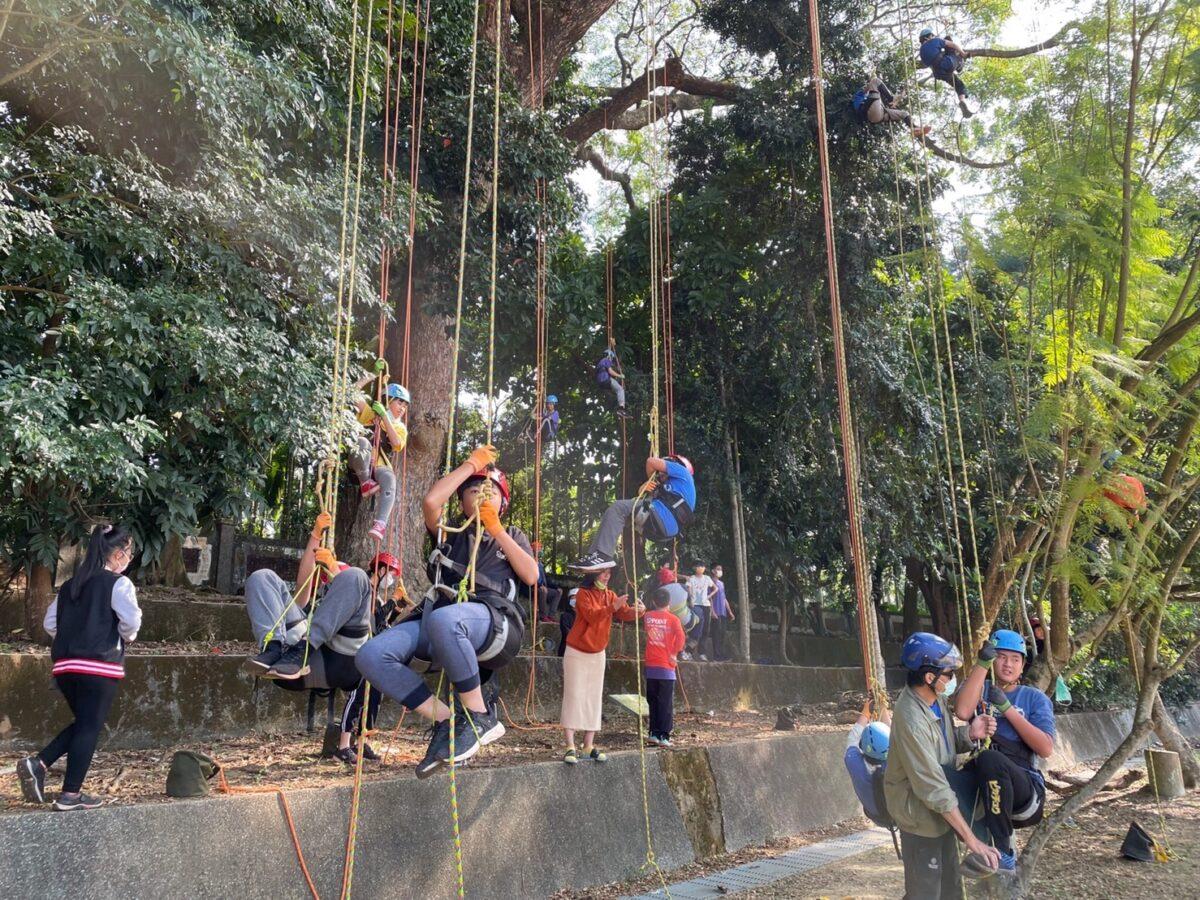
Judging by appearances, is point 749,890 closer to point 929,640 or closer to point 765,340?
point 929,640

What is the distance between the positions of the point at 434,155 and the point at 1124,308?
625 cm

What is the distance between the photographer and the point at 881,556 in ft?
41.5

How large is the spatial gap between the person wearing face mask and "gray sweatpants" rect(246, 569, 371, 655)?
2.23 ft

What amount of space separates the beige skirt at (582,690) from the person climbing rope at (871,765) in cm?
175

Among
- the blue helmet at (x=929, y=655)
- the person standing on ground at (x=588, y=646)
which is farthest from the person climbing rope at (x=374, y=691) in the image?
the blue helmet at (x=929, y=655)

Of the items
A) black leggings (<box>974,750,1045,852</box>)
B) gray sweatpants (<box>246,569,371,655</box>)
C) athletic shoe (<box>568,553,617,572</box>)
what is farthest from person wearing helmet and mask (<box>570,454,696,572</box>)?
black leggings (<box>974,750,1045,852</box>)

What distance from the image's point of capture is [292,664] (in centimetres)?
424

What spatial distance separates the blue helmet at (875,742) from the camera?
4.28 m

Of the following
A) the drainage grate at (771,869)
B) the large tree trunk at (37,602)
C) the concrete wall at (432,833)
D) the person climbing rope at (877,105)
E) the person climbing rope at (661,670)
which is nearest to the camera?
the concrete wall at (432,833)

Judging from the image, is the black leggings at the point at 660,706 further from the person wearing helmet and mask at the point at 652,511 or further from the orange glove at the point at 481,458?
the orange glove at the point at 481,458

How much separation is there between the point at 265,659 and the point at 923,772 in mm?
3003

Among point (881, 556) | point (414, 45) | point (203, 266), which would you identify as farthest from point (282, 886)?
point (881, 556)

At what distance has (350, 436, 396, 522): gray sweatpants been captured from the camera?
755 centimetres

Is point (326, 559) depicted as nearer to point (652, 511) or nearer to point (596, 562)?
point (596, 562)
